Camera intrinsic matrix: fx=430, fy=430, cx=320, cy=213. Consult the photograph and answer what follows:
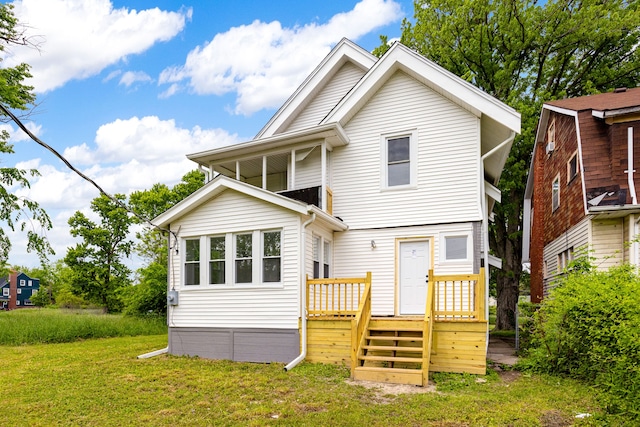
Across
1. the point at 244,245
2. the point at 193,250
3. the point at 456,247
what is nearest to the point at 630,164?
the point at 456,247

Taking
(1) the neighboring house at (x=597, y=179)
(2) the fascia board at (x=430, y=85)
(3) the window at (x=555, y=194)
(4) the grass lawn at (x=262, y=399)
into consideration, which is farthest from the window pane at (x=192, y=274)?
(3) the window at (x=555, y=194)

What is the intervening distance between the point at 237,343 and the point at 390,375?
3921mm

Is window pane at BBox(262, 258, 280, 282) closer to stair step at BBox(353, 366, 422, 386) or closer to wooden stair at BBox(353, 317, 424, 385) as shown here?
wooden stair at BBox(353, 317, 424, 385)

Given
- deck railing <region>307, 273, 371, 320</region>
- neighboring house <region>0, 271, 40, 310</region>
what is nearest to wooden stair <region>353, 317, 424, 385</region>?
deck railing <region>307, 273, 371, 320</region>

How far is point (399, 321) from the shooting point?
8.73m

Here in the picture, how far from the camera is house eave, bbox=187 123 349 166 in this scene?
10.6 meters

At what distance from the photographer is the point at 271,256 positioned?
9688 millimetres

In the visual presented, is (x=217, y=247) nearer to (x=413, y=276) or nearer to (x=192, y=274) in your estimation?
(x=192, y=274)

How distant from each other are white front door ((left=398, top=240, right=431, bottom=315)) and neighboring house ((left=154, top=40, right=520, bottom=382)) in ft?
0.08

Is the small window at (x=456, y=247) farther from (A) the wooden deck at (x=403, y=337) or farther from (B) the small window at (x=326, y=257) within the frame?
(B) the small window at (x=326, y=257)

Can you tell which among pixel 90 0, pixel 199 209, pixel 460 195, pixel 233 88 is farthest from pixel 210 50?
pixel 460 195

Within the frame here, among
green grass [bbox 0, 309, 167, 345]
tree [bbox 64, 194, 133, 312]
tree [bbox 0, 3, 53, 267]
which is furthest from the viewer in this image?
tree [bbox 64, 194, 133, 312]

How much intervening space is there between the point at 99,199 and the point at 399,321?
92.9ft

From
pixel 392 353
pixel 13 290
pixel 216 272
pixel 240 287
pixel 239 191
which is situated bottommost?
pixel 13 290
